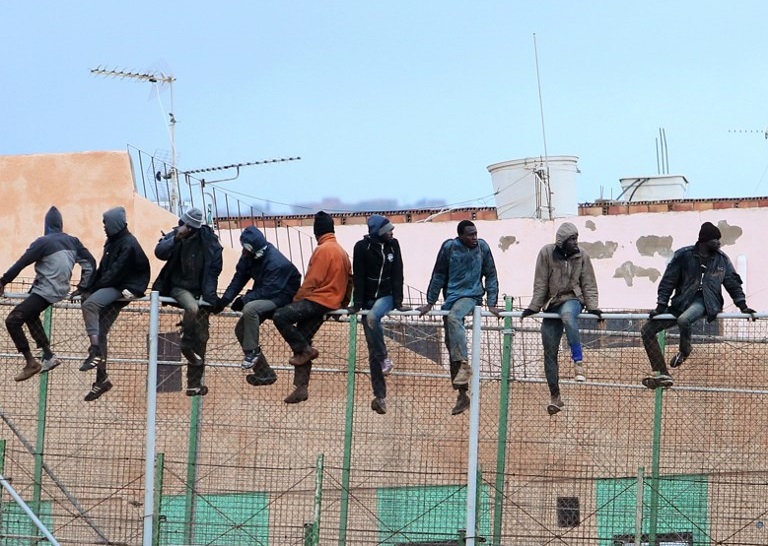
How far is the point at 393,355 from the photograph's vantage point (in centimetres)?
1464

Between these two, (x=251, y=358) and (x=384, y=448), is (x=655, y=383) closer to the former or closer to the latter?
(x=384, y=448)

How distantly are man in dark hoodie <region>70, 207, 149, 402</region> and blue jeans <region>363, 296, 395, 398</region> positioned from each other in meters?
2.03

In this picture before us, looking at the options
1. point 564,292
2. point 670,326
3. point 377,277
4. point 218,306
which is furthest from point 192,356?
point 670,326

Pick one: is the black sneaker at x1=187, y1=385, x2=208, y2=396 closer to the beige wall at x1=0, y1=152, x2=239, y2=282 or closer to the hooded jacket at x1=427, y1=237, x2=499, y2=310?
the hooded jacket at x1=427, y1=237, x2=499, y2=310

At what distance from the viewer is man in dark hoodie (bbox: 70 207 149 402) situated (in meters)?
12.0

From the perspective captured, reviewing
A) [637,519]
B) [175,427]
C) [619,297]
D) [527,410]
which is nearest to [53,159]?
[175,427]

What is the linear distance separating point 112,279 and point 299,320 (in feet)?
5.49

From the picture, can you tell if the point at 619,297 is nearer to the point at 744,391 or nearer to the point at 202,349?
the point at 744,391

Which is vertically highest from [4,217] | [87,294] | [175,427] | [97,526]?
[4,217]

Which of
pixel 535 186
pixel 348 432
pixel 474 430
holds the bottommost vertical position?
pixel 348 432

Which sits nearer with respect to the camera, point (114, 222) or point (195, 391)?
point (114, 222)

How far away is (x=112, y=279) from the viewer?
39.5 ft

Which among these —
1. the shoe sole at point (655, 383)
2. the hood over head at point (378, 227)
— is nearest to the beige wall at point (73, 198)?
the hood over head at point (378, 227)

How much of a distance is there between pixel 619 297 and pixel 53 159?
41.1 ft
